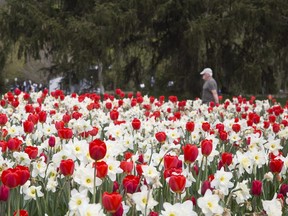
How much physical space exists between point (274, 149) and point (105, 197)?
7.36 ft

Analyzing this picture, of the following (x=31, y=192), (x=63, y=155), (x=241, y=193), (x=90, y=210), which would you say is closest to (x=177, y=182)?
(x=90, y=210)

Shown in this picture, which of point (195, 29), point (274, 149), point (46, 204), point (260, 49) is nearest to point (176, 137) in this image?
point (274, 149)

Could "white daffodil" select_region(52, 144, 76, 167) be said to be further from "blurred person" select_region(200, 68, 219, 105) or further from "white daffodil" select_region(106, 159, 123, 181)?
"blurred person" select_region(200, 68, 219, 105)

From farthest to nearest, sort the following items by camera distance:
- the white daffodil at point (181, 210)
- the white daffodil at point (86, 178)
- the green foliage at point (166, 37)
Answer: the green foliage at point (166, 37) < the white daffodil at point (86, 178) < the white daffodil at point (181, 210)

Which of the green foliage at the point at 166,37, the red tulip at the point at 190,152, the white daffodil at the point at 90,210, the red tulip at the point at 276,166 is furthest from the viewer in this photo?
the green foliage at the point at 166,37

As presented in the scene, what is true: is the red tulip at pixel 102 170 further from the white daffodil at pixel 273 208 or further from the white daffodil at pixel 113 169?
the white daffodil at pixel 273 208

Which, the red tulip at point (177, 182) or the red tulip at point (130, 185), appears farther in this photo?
the red tulip at point (130, 185)

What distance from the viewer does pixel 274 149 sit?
12.4 ft

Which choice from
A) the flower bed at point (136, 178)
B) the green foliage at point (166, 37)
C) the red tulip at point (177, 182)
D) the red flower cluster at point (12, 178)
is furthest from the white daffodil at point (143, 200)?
the green foliage at point (166, 37)

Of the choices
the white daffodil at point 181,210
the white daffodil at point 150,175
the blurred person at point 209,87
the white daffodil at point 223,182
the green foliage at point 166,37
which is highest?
the green foliage at point 166,37

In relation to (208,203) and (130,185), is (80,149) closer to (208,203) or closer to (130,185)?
(130,185)

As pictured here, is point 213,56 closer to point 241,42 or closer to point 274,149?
point 241,42

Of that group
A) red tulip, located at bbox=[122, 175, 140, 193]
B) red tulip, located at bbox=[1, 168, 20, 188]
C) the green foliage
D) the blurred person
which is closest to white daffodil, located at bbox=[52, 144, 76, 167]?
red tulip, located at bbox=[122, 175, 140, 193]

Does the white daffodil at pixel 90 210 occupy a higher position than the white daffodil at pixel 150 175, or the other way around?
the white daffodil at pixel 150 175
